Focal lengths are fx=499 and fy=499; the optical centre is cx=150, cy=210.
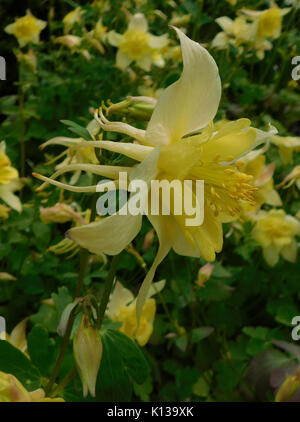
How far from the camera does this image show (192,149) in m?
0.65

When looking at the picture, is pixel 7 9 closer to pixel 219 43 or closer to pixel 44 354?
pixel 219 43

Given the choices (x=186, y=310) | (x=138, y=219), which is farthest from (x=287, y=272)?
(x=138, y=219)

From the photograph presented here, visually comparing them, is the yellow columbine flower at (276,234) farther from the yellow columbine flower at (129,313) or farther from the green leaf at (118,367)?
the green leaf at (118,367)

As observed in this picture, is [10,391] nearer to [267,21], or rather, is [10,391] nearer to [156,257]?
[156,257]

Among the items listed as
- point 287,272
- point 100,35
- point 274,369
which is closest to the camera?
point 274,369

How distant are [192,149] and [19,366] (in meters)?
0.50

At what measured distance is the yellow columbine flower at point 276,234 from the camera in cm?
165

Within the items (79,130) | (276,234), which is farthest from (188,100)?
(276,234)

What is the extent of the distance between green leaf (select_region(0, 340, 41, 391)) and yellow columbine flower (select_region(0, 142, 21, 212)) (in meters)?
0.68

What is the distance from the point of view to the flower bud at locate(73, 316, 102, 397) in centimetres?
76
